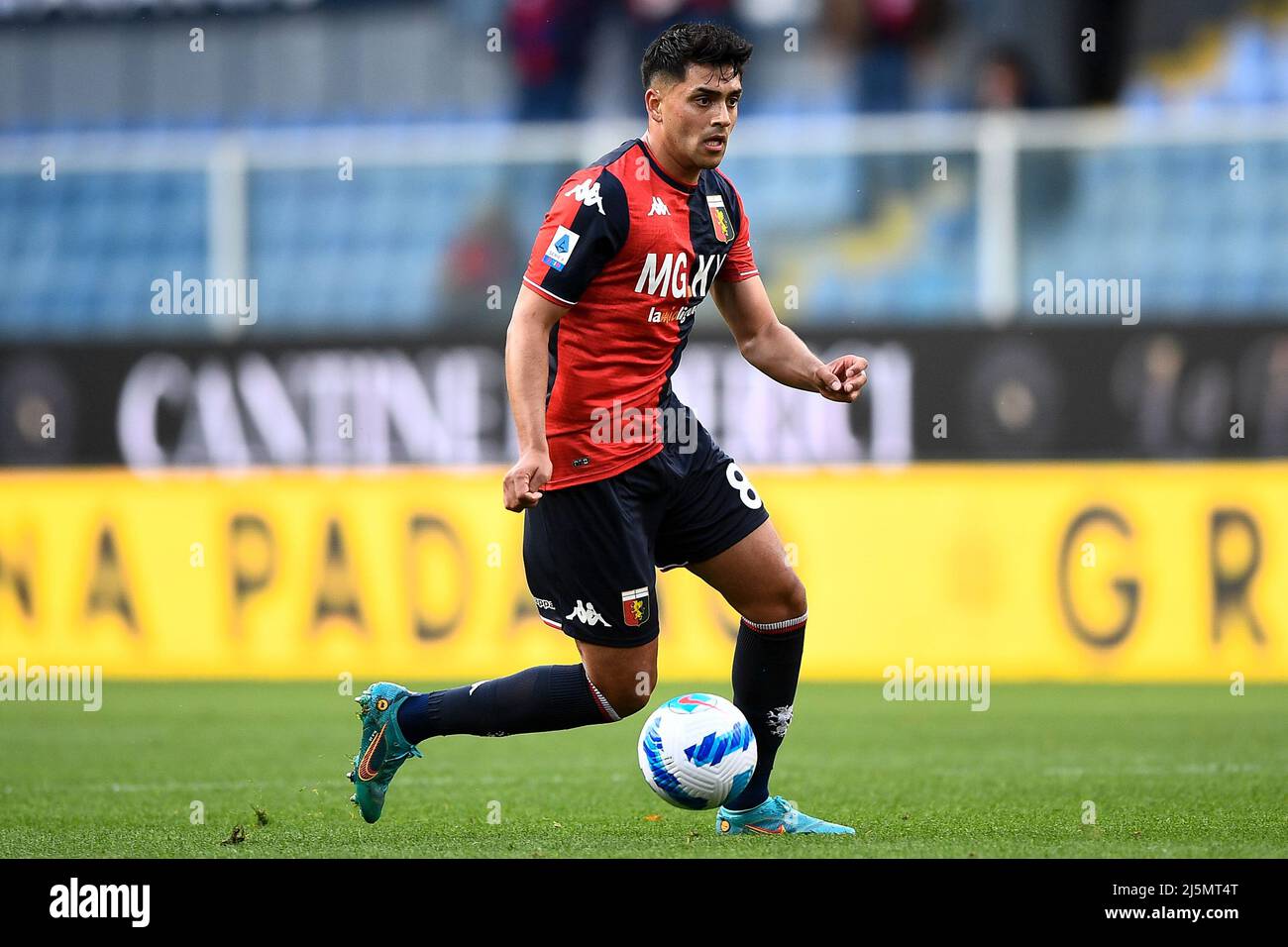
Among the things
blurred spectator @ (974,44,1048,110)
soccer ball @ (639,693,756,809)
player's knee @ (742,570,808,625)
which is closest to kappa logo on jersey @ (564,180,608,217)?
player's knee @ (742,570,808,625)

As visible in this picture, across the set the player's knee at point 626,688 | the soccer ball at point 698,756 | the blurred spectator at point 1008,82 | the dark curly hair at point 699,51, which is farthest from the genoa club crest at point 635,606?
the blurred spectator at point 1008,82

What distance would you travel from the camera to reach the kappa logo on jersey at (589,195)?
5.34 metres

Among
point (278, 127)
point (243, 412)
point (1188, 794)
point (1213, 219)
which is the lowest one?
point (1188, 794)

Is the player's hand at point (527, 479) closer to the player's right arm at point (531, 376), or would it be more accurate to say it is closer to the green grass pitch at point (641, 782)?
the player's right arm at point (531, 376)

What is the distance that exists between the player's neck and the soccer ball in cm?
155

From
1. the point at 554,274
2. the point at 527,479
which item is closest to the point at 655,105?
the point at 554,274

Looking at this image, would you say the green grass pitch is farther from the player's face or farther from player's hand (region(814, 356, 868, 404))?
the player's face

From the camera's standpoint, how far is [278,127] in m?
17.3

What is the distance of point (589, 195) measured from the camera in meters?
5.36
